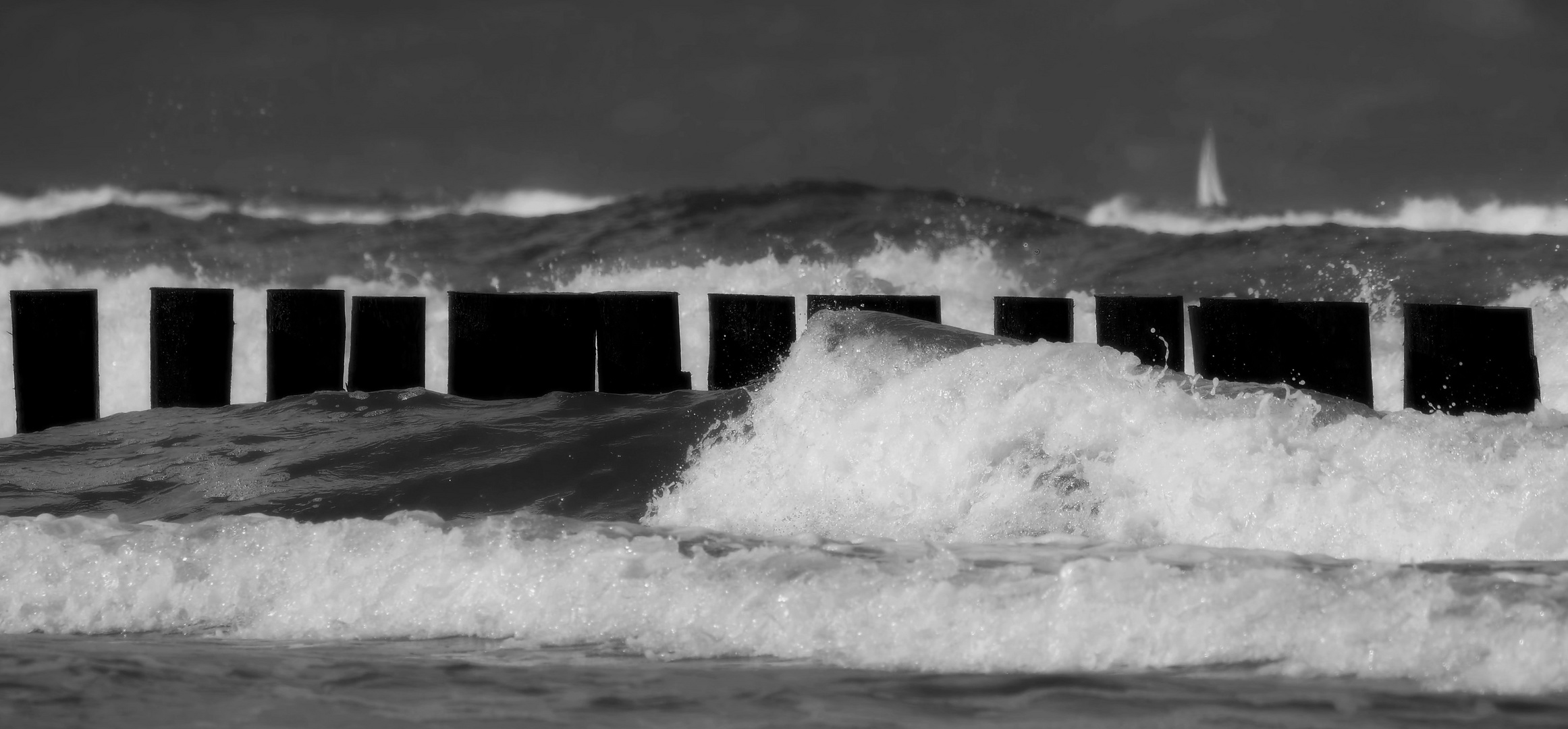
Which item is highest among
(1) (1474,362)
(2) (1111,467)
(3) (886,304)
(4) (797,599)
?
(3) (886,304)

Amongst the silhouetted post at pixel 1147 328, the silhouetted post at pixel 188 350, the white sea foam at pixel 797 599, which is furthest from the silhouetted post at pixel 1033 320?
the silhouetted post at pixel 188 350

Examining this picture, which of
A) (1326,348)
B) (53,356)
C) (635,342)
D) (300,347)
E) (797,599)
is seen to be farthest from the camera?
(53,356)

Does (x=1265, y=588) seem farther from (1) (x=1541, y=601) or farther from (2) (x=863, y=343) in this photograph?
(2) (x=863, y=343)

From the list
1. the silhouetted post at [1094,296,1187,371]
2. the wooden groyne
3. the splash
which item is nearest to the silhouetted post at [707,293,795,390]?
the wooden groyne

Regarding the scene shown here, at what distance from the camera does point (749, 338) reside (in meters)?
5.30

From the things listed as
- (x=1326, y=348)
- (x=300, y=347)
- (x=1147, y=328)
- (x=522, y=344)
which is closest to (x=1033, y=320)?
(x=1147, y=328)

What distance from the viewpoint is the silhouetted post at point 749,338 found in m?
5.29

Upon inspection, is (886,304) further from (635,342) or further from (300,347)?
(300,347)

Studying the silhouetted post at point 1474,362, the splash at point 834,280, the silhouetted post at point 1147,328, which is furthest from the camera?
the splash at point 834,280

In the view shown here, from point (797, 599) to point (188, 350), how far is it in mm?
3569

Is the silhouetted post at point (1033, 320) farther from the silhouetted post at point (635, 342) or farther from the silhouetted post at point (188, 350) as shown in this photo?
the silhouetted post at point (188, 350)

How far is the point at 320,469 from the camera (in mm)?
4871

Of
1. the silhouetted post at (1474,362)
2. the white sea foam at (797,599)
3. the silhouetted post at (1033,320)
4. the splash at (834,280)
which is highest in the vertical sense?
the splash at (834,280)

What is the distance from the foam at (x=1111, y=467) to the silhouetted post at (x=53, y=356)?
8.30ft
